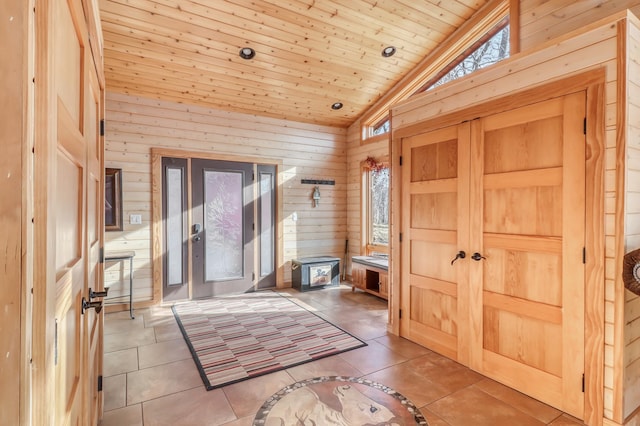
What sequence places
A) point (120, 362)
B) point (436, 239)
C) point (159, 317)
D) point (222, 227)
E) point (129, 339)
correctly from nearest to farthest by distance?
1. point (120, 362)
2. point (436, 239)
3. point (129, 339)
4. point (159, 317)
5. point (222, 227)

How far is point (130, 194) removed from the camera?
4473 millimetres

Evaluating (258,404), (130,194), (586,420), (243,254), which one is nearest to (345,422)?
(258,404)

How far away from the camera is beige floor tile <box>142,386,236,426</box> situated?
2.12 m

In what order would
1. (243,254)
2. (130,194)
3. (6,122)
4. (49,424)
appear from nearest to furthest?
(6,122) < (49,424) < (130,194) < (243,254)

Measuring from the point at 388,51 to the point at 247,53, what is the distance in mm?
1819

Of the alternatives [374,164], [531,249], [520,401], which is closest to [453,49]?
[374,164]

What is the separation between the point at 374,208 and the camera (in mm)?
5895

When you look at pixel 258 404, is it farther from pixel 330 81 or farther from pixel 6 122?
pixel 330 81

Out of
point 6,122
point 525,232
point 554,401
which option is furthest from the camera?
Result: point 525,232

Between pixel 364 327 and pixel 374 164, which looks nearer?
pixel 364 327

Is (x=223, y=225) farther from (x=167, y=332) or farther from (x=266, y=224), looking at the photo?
(x=167, y=332)

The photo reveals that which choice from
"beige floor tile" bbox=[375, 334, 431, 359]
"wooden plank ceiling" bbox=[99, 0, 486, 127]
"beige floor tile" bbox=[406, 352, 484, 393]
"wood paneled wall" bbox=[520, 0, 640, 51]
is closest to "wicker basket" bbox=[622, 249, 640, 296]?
"beige floor tile" bbox=[406, 352, 484, 393]

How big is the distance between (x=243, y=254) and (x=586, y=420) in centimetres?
439

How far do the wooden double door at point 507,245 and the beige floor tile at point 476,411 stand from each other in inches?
10.7
